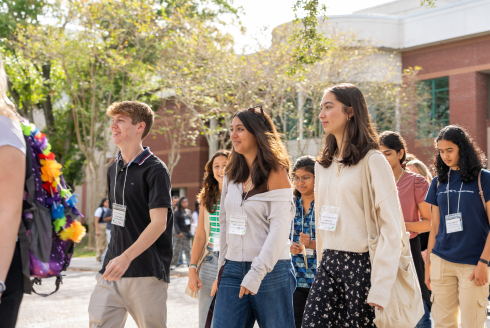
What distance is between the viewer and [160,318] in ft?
12.4

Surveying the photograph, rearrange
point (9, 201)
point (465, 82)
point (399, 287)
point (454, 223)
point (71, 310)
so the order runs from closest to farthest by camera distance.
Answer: point (9, 201), point (399, 287), point (454, 223), point (71, 310), point (465, 82)

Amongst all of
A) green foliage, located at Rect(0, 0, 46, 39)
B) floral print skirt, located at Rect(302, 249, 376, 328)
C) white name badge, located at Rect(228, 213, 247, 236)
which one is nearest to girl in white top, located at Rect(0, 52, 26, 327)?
white name badge, located at Rect(228, 213, 247, 236)

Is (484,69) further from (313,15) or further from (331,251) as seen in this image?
(331,251)

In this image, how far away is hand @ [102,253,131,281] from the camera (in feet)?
11.4

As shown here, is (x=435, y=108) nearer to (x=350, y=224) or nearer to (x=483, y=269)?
(x=483, y=269)

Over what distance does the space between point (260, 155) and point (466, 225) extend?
208cm

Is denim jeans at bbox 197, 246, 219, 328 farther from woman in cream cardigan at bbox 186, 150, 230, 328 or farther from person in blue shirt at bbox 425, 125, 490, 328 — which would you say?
person in blue shirt at bbox 425, 125, 490, 328

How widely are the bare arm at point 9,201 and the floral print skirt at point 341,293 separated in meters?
1.73

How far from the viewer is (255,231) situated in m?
3.44

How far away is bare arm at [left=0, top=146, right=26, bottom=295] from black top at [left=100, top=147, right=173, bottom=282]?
157cm

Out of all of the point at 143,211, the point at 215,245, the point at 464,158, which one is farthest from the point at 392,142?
the point at 143,211

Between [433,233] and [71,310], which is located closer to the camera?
[433,233]

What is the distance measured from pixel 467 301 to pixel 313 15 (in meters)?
3.85

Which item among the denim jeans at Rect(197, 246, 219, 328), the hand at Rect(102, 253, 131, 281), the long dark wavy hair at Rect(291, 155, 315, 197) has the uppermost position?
the long dark wavy hair at Rect(291, 155, 315, 197)
